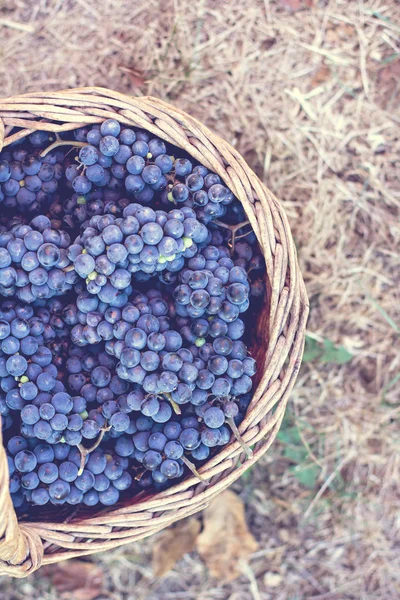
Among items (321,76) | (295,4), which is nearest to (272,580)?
(321,76)

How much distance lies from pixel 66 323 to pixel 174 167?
0.44 meters

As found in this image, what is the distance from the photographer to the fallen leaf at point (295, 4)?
188 cm

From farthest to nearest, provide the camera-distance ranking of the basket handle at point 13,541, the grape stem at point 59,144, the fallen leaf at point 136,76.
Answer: the fallen leaf at point 136,76 → the grape stem at point 59,144 → the basket handle at point 13,541

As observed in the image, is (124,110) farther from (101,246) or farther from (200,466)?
(200,466)

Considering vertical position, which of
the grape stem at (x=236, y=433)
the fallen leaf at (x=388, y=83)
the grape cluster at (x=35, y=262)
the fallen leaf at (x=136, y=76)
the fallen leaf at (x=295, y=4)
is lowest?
the grape stem at (x=236, y=433)

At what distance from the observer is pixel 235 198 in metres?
1.39

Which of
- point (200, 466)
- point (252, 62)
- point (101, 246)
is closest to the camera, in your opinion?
point (101, 246)

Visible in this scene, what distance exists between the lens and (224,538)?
75.5 inches

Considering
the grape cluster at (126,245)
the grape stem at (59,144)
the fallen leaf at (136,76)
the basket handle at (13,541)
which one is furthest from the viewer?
the fallen leaf at (136,76)

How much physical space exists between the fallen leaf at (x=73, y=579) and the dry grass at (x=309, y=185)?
50mm

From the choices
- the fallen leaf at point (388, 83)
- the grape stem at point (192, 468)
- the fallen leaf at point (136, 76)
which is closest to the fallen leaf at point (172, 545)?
the grape stem at point (192, 468)

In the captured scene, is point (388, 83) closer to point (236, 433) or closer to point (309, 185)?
point (309, 185)

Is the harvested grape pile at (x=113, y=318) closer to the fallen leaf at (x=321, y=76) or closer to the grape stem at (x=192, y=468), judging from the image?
the grape stem at (x=192, y=468)

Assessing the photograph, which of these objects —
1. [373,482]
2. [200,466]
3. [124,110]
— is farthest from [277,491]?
[124,110]
